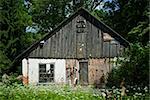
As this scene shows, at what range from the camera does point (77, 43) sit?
98.7ft

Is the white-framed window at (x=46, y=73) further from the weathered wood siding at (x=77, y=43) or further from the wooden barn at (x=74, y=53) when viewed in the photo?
the weathered wood siding at (x=77, y=43)

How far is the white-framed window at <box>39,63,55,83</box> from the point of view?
96.1 ft

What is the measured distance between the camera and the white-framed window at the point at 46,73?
29.3 metres

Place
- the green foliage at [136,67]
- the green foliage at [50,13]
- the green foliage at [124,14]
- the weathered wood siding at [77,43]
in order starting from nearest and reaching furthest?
the green foliage at [136,67]
the weathered wood siding at [77,43]
the green foliage at [124,14]
the green foliage at [50,13]

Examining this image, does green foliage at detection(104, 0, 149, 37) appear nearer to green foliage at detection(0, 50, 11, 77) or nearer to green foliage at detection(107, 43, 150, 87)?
green foliage at detection(0, 50, 11, 77)

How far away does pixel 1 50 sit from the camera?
3519cm

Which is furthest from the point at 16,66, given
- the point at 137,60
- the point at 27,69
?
the point at 137,60

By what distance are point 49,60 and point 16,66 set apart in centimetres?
739

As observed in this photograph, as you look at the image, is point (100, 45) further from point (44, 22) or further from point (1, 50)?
point (44, 22)

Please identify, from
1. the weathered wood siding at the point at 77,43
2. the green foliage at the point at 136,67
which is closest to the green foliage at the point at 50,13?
the weathered wood siding at the point at 77,43

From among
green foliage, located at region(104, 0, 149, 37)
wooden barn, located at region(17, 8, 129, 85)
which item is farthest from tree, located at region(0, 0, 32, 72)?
green foliage, located at region(104, 0, 149, 37)

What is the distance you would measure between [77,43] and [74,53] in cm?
81

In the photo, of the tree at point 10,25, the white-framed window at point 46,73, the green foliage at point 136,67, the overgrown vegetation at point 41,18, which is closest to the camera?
the green foliage at point 136,67

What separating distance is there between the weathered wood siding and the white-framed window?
749 millimetres
